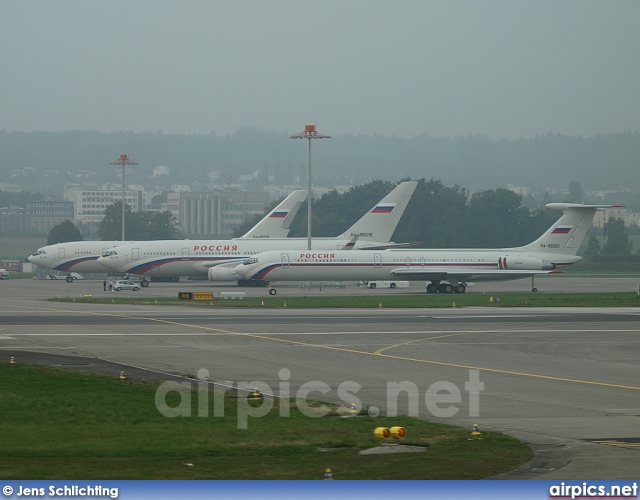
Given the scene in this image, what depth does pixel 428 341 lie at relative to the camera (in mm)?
39844

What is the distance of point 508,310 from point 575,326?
11.5 metres

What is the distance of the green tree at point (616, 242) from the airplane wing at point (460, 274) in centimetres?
8888

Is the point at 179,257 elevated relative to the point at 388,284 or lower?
elevated

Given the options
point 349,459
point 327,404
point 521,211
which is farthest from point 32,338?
point 521,211

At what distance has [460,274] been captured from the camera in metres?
83.4

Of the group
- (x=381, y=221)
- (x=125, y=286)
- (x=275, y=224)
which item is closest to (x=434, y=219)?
(x=275, y=224)

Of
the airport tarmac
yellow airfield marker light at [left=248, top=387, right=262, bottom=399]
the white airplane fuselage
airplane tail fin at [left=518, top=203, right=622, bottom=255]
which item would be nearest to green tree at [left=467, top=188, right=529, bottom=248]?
the white airplane fuselage

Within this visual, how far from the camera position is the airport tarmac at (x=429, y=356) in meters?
20.7

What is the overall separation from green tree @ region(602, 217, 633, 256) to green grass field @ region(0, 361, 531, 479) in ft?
505

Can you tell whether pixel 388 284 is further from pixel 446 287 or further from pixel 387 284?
pixel 446 287

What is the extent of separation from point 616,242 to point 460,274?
97.0 m

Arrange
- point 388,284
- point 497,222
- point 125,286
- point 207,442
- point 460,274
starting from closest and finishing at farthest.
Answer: point 207,442 < point 460,274 < point 125,286 < point 388,284 < point 497,222

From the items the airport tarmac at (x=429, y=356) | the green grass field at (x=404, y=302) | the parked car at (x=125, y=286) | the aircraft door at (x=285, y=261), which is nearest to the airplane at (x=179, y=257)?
the parked car at (x=125, y=286)

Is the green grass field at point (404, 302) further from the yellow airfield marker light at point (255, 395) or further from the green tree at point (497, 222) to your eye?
the green tree at point (497, 222)
